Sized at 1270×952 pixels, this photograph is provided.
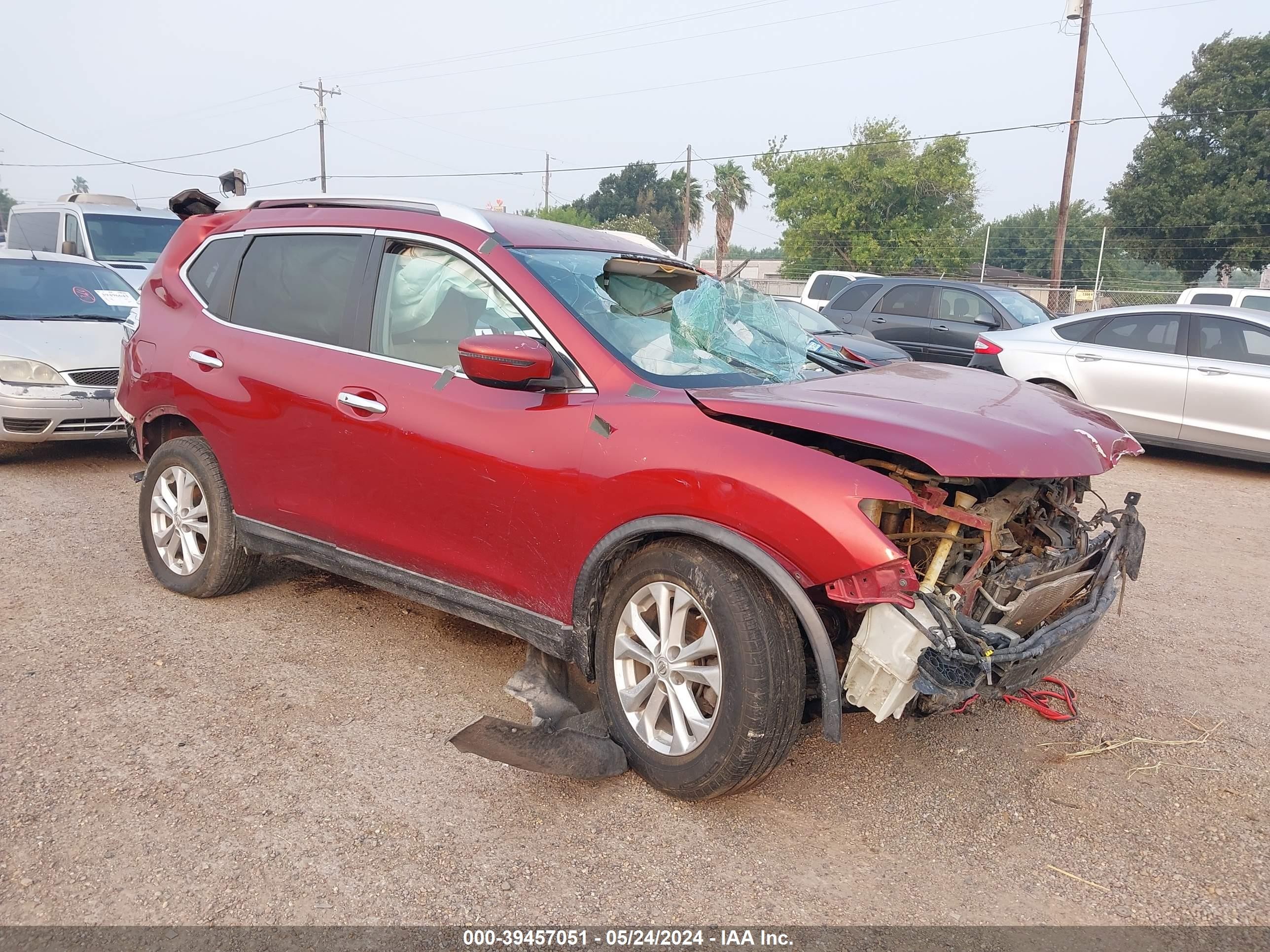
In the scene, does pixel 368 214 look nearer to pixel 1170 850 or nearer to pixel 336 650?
pixel 336 650

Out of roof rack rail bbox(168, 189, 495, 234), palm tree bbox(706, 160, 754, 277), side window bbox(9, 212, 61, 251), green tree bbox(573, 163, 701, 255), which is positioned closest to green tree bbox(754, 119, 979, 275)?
palm tree bbox(706, 160, 754, 277)

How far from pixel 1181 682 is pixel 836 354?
6.80 ft

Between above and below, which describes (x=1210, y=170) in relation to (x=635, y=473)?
above

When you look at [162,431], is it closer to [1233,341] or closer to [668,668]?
[668,668]

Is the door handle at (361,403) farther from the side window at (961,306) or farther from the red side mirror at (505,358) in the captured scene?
the side window at (961,306)

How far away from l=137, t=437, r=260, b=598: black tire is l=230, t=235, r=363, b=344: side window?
0.71 meters

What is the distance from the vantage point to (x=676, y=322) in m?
3.55

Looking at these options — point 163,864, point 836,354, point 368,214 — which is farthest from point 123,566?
point 836,354

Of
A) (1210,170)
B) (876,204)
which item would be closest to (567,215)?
(876,204)

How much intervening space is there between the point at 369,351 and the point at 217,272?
4.03 feet

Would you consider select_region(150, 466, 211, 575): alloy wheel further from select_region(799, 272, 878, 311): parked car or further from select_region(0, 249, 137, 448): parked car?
select_region(799, 272, 878, 311): parked car

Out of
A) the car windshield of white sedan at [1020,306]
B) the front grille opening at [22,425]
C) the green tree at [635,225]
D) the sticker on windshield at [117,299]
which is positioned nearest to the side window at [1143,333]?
the car windshield of white sedan at [1020,306]

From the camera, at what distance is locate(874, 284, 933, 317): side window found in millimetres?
12750

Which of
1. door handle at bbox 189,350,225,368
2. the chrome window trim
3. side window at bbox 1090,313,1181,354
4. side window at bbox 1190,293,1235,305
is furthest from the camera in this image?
side window at bbox 1190,293,1235,305
